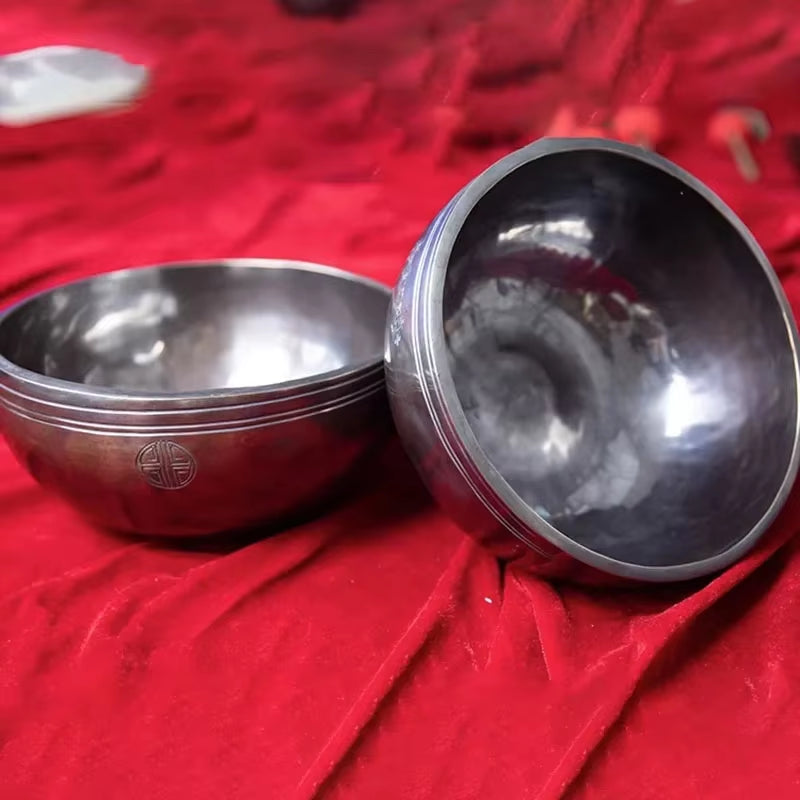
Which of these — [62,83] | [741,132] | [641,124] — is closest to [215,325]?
[62,83]

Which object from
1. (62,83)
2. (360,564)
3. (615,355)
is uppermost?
(62,83)

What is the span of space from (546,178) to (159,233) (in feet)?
2.23

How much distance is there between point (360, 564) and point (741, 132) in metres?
0.87

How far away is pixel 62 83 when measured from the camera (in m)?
1.36

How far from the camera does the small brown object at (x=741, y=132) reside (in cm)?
136

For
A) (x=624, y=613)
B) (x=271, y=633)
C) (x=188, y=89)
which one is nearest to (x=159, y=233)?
(x=188, y=89)

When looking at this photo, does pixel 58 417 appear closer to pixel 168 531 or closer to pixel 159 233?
pixel 168 531

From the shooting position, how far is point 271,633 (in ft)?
2.86

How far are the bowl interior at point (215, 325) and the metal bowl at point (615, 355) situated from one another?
186 mm

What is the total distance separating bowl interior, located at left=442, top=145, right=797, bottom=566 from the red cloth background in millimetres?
95

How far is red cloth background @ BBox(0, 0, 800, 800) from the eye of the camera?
74 centimetres

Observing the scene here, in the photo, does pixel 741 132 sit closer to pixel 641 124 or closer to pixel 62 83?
pixel 641 124

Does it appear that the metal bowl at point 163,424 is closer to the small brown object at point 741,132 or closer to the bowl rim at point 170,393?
the bowl rim at point 170,393

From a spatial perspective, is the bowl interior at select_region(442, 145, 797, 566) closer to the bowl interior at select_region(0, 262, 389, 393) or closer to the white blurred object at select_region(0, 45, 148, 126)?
the bowl interior at select_region(0, 262, 389, 393)
